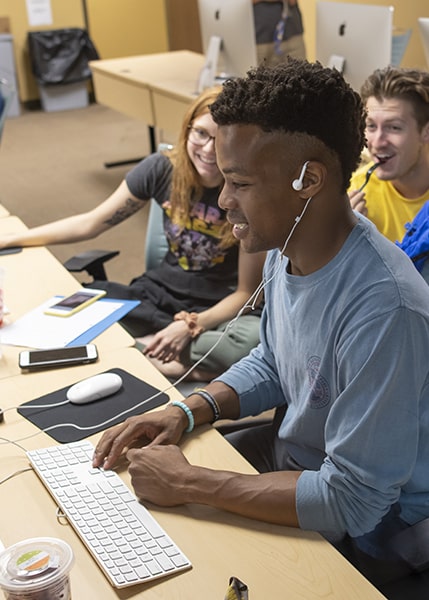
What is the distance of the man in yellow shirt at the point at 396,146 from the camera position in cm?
222

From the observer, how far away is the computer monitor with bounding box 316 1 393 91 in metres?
3.28

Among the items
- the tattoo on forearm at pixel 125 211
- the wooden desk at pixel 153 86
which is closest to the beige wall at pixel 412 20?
the wooden desk at pixel 153 86

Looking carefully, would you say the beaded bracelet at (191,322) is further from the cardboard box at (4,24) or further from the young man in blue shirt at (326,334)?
the cardboard box at (4,24)

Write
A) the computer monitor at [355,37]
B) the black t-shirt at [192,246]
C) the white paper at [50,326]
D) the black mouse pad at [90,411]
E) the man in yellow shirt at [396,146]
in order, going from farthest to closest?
the computer monitor at [355,37]
the black t-shirt at [192,246]
the man in yellow shirt at [396,146]
the white paper at [50,326]
the black mouse pad at [90,411]

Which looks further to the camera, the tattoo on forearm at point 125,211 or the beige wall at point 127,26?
the beige wall at point 127,26

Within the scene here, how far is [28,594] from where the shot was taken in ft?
3.18

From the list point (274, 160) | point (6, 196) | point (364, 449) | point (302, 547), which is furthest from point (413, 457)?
point (6, 196)

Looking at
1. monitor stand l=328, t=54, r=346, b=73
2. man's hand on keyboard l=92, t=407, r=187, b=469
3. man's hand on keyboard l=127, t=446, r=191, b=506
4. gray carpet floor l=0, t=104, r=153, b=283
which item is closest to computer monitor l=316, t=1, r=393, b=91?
monitor stand l=328, t=54, r=346, b=73

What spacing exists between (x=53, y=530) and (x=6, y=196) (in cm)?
470

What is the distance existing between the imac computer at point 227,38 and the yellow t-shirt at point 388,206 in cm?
183

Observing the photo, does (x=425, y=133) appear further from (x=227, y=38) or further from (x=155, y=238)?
(x=227, y=38)

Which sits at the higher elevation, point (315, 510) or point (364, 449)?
point (364, 449)

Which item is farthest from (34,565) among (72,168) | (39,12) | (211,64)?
(39,12)

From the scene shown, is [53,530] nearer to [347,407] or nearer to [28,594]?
[28,594]
